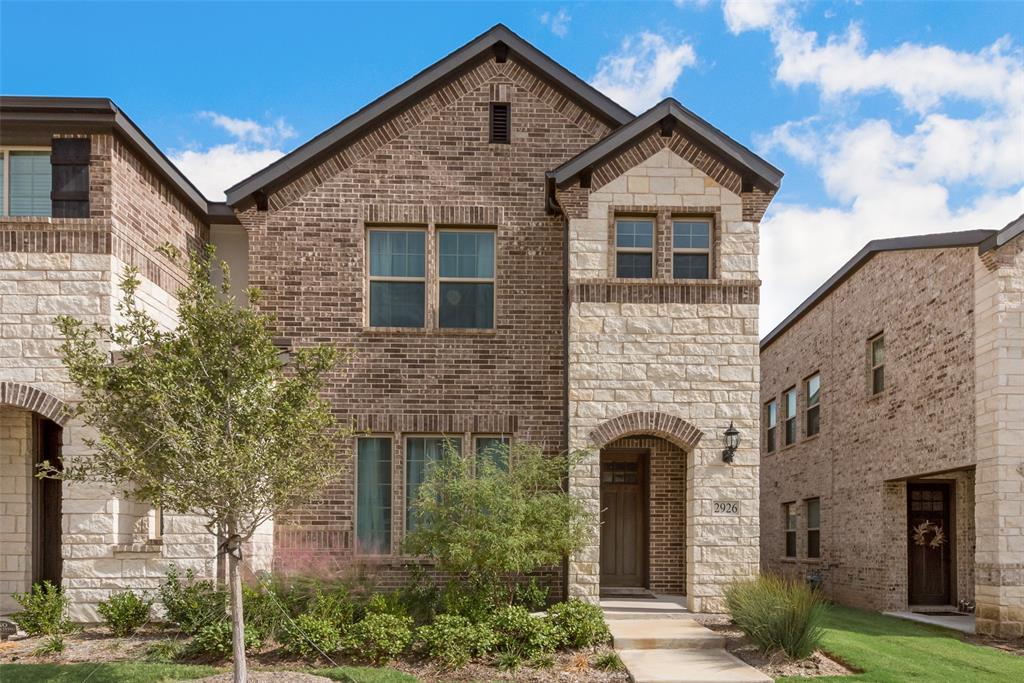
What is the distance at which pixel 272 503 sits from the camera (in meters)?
9.88

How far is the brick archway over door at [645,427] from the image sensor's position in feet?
46.5

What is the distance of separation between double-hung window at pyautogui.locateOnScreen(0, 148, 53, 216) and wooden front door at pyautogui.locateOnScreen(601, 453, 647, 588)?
9592 millimetres

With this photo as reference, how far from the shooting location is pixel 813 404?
76.3 ft

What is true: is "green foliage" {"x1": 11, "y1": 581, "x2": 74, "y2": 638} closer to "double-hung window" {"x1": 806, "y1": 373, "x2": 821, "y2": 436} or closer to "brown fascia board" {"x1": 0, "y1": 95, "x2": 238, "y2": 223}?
"brown fascia board" {"x1": 0, "y1": 95, "x2": 238, "y2": 223}

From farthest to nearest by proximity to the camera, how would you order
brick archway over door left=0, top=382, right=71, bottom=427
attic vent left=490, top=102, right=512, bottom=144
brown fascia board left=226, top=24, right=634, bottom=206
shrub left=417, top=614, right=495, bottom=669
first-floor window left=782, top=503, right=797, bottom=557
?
1. first-floor window left=782, top=503, right=797, bottom=557
2. attic vent left=490, top=102, right=512, bottom=144
3. brown fascia board left=226, top=24, right=634, bottom=206
4. brick archway over door left=0, top=382, right=71, bottom=427
5. shrub left=417, top=614, right=495, bottom=669

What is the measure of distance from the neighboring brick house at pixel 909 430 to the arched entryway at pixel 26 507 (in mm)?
14352

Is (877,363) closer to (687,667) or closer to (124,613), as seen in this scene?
(687,667)

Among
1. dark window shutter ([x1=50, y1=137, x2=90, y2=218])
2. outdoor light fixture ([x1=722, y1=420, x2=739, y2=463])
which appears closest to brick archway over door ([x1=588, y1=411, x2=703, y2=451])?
outdoor light fixture ([x1=722, y1=420, x2=739, y2=463])

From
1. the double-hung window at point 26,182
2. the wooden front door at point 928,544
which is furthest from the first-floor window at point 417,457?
the wooden front door at point 928,544

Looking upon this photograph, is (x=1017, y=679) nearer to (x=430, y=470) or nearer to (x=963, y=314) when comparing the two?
(x=963, y=314)

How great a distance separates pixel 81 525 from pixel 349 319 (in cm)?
483

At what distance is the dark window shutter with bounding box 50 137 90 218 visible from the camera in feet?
44.4

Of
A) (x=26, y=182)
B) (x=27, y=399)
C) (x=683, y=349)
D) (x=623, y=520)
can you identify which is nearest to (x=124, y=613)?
(x=27, y=399)

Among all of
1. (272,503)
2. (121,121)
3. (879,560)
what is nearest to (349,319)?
(121,121)
